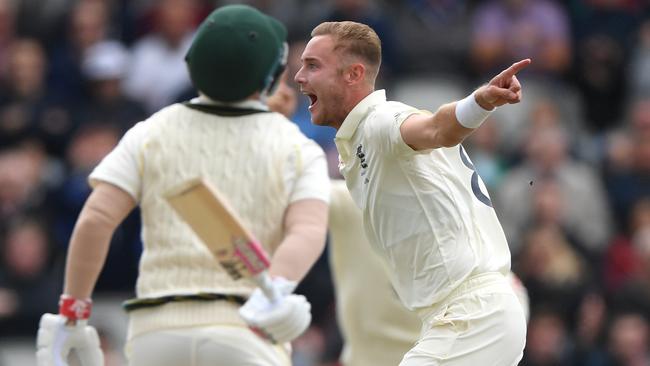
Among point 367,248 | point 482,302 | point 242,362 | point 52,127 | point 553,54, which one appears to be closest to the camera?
point 482,302

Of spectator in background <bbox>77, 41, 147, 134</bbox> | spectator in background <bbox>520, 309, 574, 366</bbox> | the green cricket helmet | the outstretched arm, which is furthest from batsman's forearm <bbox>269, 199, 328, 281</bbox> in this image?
spectator in background <bbox>77, 41, 147, 134</bbox>

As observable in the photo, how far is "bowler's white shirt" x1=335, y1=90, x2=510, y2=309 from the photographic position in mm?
6281

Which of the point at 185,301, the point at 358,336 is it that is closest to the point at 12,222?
the point at 358,336

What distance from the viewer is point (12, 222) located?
39.3 ft

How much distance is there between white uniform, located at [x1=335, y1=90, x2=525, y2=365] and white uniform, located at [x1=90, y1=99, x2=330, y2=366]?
2.00 ft

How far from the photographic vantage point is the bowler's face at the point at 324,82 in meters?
6.50

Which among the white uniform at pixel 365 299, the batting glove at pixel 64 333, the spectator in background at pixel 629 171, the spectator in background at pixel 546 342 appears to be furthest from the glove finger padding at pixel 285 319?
the spectator in background at pixel 629 171

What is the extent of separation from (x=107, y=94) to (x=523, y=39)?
3539 millimetres

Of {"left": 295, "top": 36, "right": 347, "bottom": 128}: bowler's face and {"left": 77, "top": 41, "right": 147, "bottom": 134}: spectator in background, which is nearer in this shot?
{"left": 295, "top": 36, "right": 347, "bottom": 128}: bowler's face

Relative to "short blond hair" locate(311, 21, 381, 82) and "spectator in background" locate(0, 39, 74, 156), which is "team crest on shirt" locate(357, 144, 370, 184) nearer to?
"short blond hair" locate(311, 21, 381, 82)

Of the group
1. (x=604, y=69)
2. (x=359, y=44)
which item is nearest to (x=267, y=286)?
(x=359, y=44)

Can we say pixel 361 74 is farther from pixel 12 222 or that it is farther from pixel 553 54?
pixel 553 54

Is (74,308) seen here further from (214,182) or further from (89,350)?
(214,182)

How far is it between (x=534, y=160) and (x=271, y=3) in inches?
118
